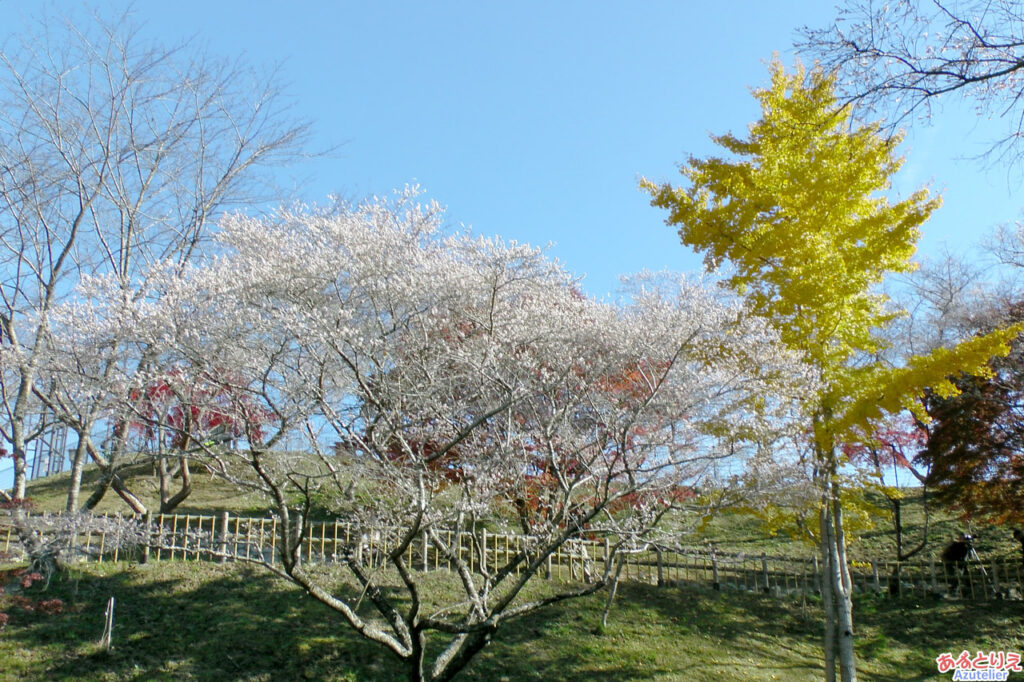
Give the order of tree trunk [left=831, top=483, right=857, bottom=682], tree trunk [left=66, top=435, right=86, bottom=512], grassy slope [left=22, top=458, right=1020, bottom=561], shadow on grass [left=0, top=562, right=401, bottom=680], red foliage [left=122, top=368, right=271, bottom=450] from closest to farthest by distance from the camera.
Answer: tree trunk [left=831, top=483, right=857, bottom=682] → red foliage [left=122, top=368, right=271, bottom=450] → shadow on grass [left=0, top=562, right=401, bottom=680] → tree trunk [left=66, top=435, right=86, bottom=512] → grassy slope [left=22, top=458, right=1020, bottom=561]

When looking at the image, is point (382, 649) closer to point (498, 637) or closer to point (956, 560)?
point (498, 637)

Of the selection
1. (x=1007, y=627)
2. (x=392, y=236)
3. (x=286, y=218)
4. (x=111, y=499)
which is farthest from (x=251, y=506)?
(x=1007, y=627)

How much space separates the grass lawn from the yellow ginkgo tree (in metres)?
2.77

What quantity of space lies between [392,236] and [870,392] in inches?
237

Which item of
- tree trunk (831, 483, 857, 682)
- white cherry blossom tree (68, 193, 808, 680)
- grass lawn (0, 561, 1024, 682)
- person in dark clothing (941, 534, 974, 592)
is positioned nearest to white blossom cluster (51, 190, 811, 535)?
white cherry blossom tree (68, 193, 808, 680)

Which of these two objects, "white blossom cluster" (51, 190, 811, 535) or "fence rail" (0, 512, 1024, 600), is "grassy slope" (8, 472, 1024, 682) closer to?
"fence rail" (0, 512, 1024, 600)

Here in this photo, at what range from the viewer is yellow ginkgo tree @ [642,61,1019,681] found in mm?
7355

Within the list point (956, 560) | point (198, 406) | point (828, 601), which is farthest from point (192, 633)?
point (956, 560)

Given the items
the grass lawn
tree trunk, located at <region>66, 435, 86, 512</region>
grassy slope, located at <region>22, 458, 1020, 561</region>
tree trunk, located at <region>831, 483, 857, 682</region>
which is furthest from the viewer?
grassy slope, located at <region>22, 458, 1020, 561</region>

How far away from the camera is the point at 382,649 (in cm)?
961

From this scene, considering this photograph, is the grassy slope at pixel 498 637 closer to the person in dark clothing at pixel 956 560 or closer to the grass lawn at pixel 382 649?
the grass lawn at pixel 382 649

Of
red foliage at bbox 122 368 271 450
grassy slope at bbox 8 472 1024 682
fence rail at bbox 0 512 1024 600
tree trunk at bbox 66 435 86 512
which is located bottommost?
grassy slope at bbox 8 472 1024 682

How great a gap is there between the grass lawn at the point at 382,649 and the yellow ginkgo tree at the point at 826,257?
9.07ft

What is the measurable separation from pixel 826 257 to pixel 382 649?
7475 millimetres
